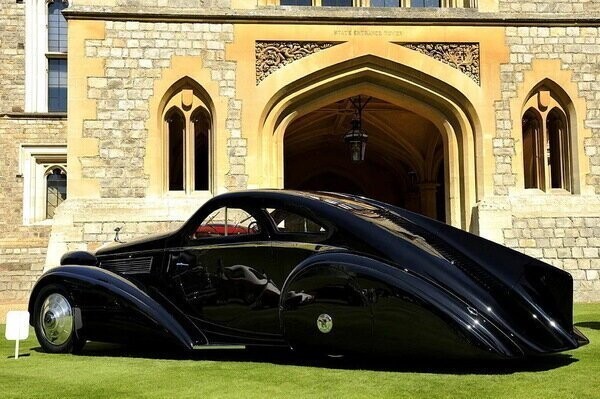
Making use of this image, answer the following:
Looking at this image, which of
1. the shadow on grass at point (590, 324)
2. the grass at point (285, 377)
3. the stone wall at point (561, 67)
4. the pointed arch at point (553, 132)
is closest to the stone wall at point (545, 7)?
the stone wall at point (561, 67)

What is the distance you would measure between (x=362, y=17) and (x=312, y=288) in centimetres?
917

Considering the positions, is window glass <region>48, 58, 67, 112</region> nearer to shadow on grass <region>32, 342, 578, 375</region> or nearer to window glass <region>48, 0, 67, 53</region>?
window glass <region>48, 0, 67, 53</region>

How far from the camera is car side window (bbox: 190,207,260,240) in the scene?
4695 mm

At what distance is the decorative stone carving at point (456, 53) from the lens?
1259cm

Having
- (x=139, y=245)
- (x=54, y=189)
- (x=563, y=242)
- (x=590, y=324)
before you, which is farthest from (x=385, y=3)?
(x=54, y=189)

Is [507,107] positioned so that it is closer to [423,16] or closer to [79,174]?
[423,16]

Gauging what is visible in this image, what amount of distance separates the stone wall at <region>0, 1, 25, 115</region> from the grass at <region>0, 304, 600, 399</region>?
17440 mm

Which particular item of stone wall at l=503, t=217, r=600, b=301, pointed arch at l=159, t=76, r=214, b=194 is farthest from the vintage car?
stone wall at l=503, t=217, r=600, b=301

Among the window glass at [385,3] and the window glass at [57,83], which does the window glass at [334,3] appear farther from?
the window glass at [57,83]

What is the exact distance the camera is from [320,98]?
1298 cm

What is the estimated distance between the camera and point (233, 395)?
11.4ft

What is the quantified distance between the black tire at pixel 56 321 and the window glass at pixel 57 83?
1708 centimetres

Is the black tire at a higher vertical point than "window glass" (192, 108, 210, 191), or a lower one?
lower

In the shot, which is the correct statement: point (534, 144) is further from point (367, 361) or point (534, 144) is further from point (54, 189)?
point (54, 189)
